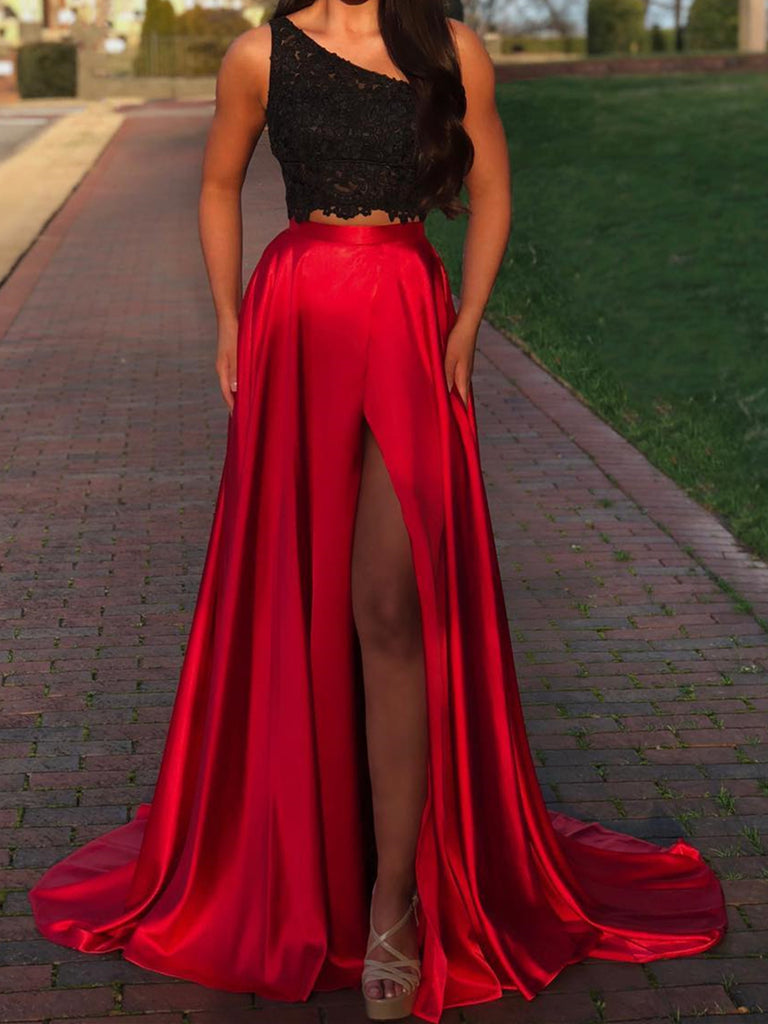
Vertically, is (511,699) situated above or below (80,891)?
above

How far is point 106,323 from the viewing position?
41.9 ft

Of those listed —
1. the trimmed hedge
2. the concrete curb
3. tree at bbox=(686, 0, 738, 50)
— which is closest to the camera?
the concrete curb

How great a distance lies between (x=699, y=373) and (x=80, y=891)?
726 cm

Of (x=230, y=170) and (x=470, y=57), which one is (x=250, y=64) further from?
(x=470, y=57)

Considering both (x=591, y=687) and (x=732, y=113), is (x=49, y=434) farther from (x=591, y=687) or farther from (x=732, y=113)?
(x=732, y=113)

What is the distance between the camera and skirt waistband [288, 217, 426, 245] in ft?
10.6

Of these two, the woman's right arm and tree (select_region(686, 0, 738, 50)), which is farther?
tree (select_region(686, 0, 738, 50))

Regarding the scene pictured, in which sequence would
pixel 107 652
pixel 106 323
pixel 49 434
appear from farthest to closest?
pixel 106 323 → pixel 49 434 → pixel 107 652

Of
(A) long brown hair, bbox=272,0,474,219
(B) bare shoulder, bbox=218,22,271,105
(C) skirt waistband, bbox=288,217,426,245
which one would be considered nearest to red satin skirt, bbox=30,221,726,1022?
(C) skirt waistband, bbox=288,217,426,245

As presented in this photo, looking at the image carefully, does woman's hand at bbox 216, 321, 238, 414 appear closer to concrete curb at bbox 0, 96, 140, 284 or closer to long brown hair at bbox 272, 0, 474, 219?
long brown hair at bbox 272, 0, 474, 219

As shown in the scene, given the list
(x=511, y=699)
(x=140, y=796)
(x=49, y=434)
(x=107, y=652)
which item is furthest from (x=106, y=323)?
(x=511, y=699)

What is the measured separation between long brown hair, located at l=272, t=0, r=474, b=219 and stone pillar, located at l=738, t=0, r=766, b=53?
1308 inches

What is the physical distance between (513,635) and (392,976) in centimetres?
260

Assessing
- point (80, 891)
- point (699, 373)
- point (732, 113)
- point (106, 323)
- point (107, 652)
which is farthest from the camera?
point (732, 113)
